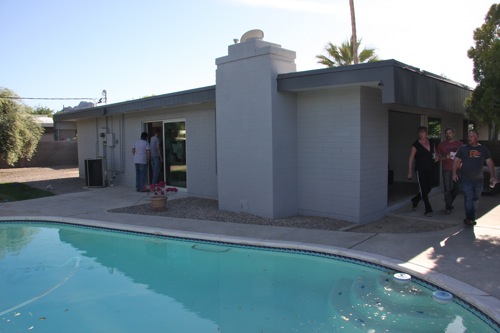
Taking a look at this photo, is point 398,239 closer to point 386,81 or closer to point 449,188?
point 386,81

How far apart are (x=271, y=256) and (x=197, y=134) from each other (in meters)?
5.72

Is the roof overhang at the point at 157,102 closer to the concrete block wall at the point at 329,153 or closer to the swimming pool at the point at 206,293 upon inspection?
the concrete block wall at the point at 329,153

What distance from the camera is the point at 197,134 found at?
36.2ft

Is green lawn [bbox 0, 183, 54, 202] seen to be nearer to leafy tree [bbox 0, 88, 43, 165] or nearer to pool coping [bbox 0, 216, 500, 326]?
leafy tree [bbox 0, 88, 43, 165]

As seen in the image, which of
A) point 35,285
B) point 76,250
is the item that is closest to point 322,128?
point 76,250

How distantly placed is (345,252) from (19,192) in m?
11.2

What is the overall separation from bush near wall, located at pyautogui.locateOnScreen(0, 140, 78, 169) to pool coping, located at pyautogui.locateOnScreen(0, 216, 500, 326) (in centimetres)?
1609

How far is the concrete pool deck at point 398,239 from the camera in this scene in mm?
4598

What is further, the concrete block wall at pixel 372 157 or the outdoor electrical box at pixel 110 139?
the outdoor electrical box at pixel 110 139

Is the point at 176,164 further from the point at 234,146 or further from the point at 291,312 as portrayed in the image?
the point at 291,312

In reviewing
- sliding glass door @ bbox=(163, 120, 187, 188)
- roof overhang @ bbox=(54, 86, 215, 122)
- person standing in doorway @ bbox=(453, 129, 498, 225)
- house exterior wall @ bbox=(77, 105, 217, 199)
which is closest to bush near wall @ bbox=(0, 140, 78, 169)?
house exterior wall @ bbox=(77, 105, 217, 199)

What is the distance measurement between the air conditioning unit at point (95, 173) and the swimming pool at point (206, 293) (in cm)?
682

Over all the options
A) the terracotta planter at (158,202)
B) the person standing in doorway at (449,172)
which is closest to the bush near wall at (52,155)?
the terracotta planter at (158,202)

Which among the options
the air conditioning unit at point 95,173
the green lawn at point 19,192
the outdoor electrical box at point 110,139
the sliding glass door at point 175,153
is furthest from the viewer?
the outdoor electrical box at point 110,139
